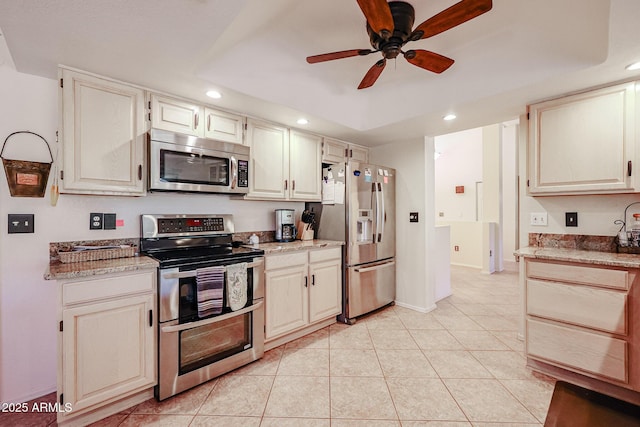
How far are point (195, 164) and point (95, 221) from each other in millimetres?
825

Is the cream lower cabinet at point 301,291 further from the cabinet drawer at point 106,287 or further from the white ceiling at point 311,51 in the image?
the white ceiling at point 311,51

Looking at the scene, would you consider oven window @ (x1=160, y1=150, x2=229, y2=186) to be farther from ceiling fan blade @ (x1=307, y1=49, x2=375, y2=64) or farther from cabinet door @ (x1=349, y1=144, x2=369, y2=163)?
cabinet door @ (x1=349, y1=144, x2=369, y2=163)

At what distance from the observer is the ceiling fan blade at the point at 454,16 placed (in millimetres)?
1286

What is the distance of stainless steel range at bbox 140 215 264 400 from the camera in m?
1.83

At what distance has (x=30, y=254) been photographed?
73.4 inches

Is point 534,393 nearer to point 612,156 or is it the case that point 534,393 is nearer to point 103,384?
point 612,156

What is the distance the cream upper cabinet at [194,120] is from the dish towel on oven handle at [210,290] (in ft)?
3.82

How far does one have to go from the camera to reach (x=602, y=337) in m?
1.81

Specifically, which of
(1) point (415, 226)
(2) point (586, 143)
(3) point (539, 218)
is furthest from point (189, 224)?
(2) point (586, 143)

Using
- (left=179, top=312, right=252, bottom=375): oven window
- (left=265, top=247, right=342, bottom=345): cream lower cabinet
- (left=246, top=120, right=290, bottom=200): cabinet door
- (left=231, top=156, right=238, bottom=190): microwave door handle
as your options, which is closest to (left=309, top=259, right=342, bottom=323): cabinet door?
(left=265, top=247, right=342, bottom=345): cream lower cabinet

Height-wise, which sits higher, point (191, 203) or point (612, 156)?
point (612, 156)

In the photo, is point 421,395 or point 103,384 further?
point 421,395

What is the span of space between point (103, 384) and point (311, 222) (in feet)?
7.13

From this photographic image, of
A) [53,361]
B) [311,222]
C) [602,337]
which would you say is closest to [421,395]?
[602,337]
